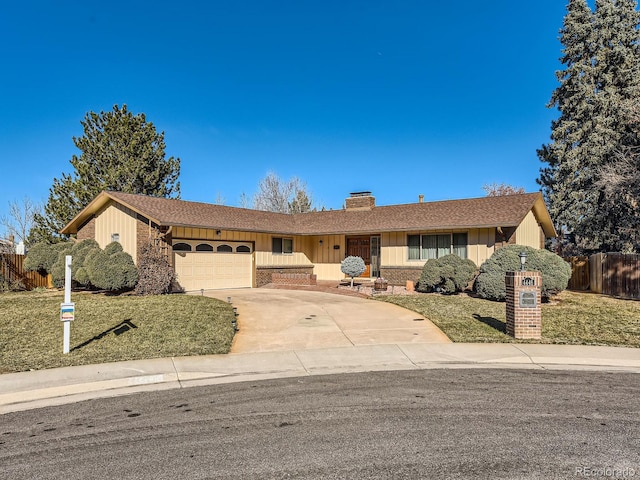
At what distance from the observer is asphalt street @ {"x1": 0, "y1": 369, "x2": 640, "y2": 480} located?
3756mm

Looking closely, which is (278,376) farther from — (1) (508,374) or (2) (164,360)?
(1) (508,374)

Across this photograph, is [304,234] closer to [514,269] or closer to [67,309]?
[514,269]

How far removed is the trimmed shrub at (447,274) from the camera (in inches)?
663

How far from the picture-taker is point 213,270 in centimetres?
1903

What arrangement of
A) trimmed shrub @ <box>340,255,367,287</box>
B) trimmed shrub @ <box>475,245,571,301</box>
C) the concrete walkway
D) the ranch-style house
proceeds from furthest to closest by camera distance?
trimmed shrub @ <box>340,255,367,287</box> → the ranch-style house → trimmed shrub @ <box>475,245,571,301</box> → the concrete walkway

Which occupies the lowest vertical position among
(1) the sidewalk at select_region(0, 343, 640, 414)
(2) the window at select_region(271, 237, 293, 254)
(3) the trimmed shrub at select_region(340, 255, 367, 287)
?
(1) the sidewalk at select_region(0, 343, 640, 414)

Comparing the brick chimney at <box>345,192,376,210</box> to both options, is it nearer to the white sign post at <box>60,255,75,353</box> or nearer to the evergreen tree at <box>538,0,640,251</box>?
the evergreen tree at <box>538,0,640,251</box>

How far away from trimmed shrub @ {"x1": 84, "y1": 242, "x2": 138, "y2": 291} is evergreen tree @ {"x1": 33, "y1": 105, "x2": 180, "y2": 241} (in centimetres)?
1059

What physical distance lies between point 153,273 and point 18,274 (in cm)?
868

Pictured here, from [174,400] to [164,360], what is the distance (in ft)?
7.29

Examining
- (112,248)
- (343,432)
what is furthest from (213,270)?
(343,432)

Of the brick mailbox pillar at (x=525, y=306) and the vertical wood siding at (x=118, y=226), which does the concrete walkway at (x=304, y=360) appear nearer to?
the brick mailbox pillar at (x=525, y=306)

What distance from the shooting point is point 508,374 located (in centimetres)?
690

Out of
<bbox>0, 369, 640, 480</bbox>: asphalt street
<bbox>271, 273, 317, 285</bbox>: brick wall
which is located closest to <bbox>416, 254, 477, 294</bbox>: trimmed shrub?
<bbox>271, 273, 317, 285</bbox>: brick wall
